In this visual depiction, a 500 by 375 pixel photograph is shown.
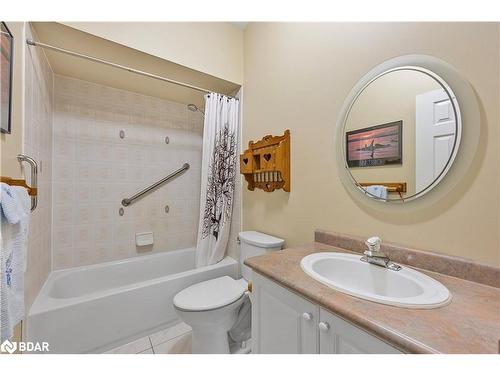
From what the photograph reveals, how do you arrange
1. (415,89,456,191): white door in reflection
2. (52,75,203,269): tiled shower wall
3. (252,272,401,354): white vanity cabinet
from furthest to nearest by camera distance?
1. (52,75,203,269): tiled shower wall
2. (415,89,456,191): white door in reflection
3. (252,272,401,354): white vanity cabinet

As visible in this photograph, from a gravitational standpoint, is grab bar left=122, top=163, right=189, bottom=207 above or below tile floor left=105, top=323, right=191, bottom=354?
above

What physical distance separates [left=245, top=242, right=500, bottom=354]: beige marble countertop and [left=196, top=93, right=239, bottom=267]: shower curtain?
1.18 meters

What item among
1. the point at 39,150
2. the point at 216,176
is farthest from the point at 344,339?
the point at 39,150

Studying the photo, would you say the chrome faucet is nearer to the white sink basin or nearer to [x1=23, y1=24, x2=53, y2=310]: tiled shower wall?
the white sink basin

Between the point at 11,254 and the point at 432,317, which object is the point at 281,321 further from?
the point at 11,254

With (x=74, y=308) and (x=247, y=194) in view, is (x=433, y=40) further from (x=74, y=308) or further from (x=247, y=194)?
(x=74, y=308)

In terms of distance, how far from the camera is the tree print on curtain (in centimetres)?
187

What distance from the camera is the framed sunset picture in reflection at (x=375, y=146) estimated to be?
944mm

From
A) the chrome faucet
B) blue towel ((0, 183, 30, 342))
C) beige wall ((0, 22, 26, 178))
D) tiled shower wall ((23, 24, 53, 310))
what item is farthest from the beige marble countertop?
tiled shower wall ((23, 24, 53, 310))

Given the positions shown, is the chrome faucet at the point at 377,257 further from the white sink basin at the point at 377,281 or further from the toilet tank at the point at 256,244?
the toilet tank at the point at 256,244

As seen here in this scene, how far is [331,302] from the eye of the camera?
0.61m

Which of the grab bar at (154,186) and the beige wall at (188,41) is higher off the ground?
the beige wall at (188,41)

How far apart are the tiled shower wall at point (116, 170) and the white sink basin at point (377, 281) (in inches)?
69.8

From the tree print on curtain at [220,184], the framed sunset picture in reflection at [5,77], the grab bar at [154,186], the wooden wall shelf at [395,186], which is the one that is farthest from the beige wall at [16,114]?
the wooden wall shelf at [395,186]
